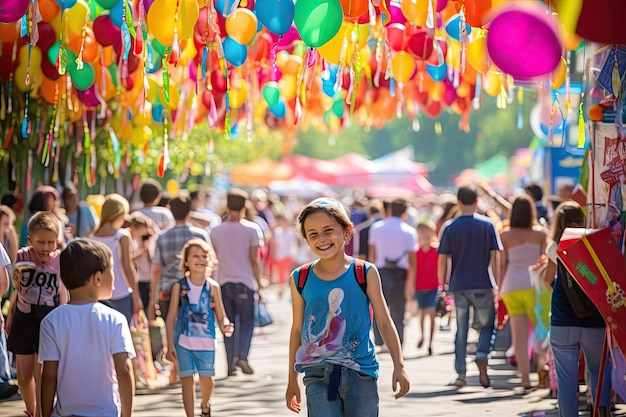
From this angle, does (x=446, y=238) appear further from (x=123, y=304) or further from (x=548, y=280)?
(x=123, y=304)

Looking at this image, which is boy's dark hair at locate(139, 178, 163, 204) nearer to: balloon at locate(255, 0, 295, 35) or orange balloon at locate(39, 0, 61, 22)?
orange balloon at locate(39, 0, 61, 22)

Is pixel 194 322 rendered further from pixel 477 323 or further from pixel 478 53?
pixel 477 323

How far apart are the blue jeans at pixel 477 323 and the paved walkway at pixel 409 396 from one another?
31cm

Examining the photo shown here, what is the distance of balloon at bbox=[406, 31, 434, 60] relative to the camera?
10648mm

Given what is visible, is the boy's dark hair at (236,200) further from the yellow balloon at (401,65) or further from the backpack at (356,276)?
the backpack at (356,276)

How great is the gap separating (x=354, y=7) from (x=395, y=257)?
6077mm

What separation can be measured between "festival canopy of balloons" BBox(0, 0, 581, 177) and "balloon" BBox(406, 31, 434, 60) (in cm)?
1

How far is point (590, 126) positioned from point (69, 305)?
514cm

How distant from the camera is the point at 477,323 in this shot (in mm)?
11461

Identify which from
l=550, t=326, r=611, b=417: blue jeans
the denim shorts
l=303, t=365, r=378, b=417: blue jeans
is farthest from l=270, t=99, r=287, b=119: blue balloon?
l=303, t=365, r=378, b=417: blue jeans

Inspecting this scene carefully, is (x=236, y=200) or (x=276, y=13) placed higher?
(x=276, y=13)

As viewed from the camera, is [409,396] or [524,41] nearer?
[524,41]

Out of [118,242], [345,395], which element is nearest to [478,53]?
[118,242]

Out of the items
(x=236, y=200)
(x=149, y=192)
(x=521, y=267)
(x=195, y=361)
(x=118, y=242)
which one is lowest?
(x=195, y=361)
